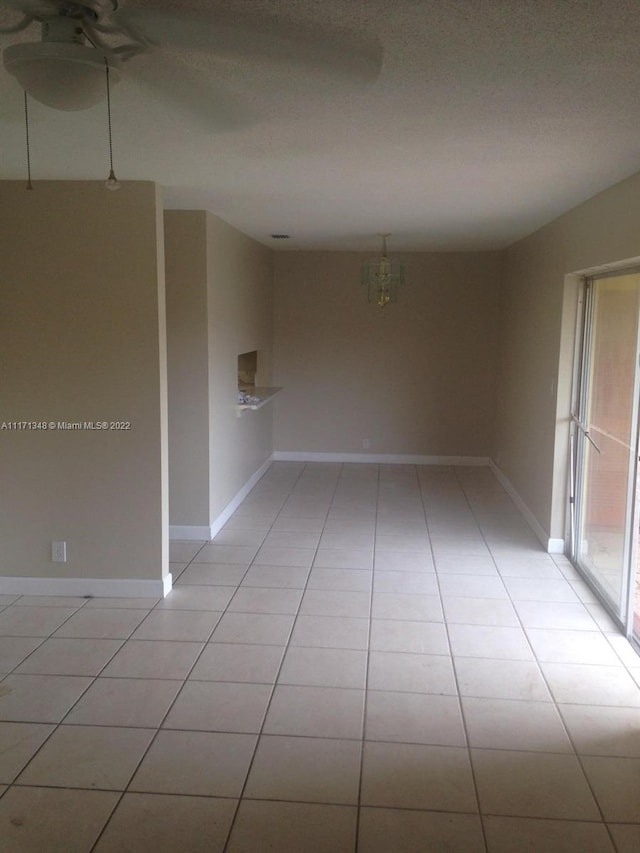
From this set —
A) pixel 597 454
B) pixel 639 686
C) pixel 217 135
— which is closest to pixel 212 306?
pixel 217 135

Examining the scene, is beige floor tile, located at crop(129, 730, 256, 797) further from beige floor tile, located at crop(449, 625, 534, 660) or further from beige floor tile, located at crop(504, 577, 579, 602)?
beige floor tile, located at crop(504, 577, 579, 602)

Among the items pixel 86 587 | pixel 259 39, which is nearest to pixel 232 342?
pixel 86 587

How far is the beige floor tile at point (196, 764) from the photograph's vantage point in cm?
247

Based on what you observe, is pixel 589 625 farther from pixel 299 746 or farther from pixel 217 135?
pixel 217 135

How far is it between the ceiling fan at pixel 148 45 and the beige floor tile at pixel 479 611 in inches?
112

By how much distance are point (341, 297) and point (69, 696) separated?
5.58 m

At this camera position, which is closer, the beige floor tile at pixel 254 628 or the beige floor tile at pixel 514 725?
the beige floor tile at pixel 514 725

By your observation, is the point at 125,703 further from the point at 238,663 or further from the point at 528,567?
the point at 528,567

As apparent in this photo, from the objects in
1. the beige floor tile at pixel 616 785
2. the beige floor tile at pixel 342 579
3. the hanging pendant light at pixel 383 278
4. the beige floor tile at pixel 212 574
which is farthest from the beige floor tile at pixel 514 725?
the hanging pendant light at pixel 383 278

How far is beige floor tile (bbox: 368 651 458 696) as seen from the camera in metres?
3.16

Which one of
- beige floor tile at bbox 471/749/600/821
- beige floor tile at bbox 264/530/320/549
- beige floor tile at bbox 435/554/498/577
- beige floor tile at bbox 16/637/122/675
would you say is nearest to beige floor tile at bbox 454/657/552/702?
beige floor tile at bbox 471/749/600/821

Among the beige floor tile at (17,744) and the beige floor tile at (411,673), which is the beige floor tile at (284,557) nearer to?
the beige floor tile at (411,673)

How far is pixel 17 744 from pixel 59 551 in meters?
1.56

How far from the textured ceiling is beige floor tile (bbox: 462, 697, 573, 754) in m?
2.30
